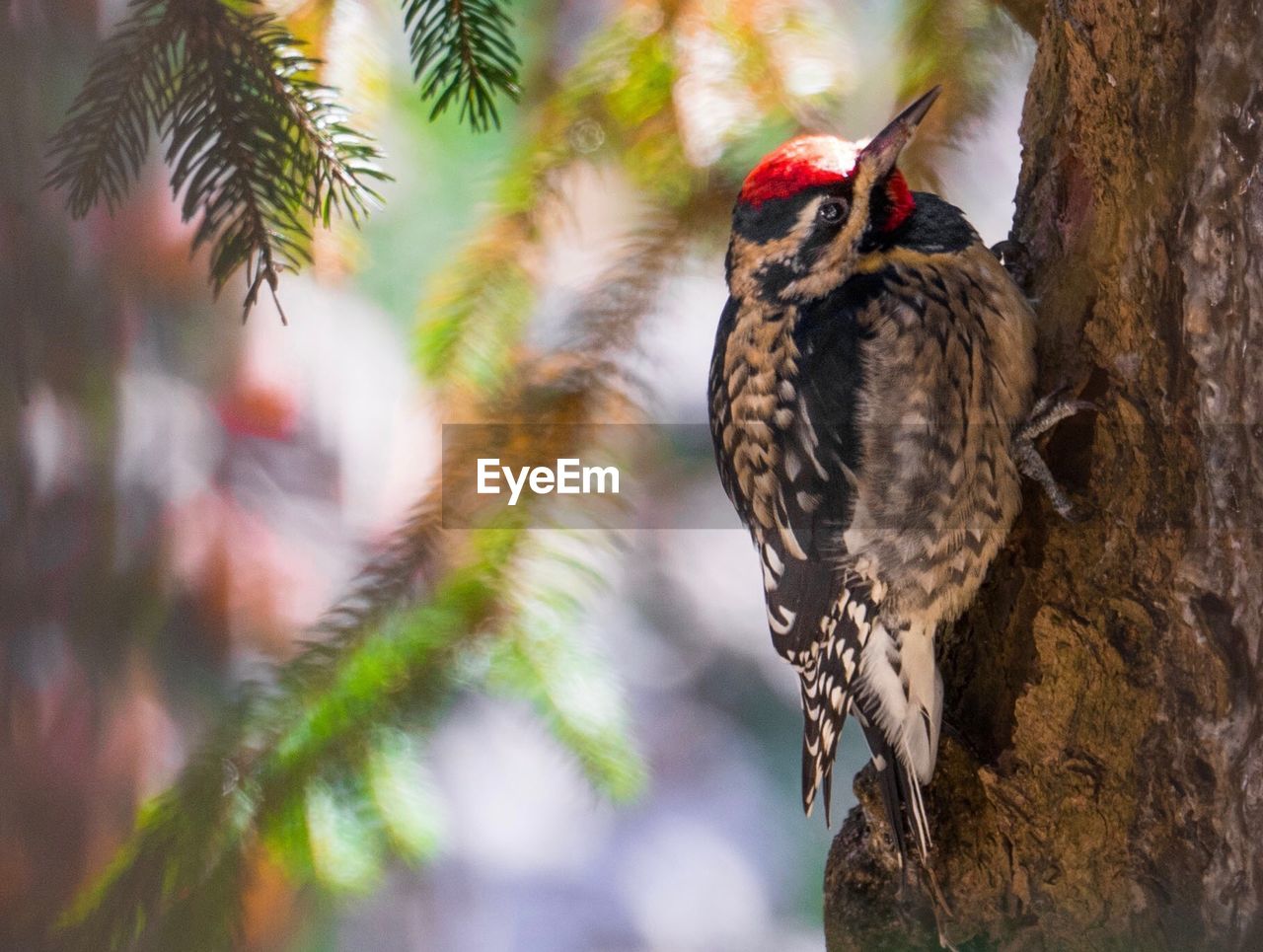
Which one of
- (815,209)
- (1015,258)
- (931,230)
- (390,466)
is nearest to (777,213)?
(815,209)

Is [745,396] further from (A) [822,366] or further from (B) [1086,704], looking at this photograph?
(B) [1086,704]

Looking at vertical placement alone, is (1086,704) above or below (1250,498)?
below

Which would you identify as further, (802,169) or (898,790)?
(898,790)

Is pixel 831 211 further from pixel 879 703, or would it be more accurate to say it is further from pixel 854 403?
pixel 879 703

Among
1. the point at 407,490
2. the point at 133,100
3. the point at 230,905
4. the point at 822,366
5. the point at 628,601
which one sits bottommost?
the point at 230,905

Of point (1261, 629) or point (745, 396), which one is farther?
point (745, 396)

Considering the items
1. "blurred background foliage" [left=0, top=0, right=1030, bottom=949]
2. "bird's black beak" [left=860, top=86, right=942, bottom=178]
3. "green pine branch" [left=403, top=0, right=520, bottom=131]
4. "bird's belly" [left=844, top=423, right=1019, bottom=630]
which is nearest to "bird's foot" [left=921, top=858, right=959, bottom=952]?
"blurred background foliage" [left=0, top=0, right=1030, bottom=949]

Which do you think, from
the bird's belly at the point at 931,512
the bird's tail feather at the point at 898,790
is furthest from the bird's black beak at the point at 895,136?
the bird's tail feather at the point at 898,790

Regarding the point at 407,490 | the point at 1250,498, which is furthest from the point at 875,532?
the point at 407,490
